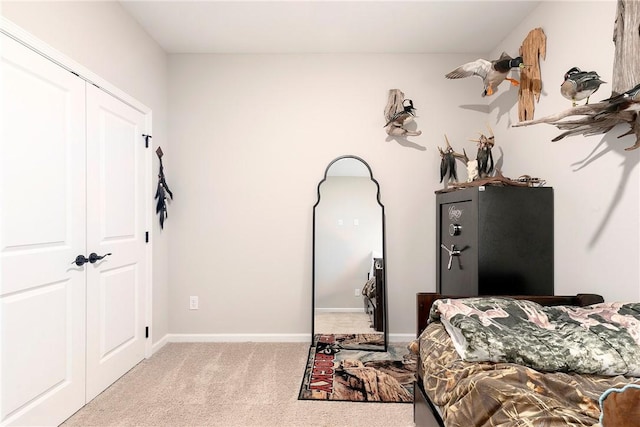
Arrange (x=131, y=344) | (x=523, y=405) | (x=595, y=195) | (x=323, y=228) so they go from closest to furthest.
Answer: (x=523, y=405)
(x=595, y=195)
(x=131, y=344)
(x=323, y=228)

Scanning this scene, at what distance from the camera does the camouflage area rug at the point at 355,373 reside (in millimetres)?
2342

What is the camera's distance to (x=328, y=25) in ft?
9.48

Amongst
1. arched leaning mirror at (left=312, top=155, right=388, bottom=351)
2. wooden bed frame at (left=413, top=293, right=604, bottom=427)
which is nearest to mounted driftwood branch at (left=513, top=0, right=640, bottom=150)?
wooden bed frame at (left=413, top=293, right=604, bottom=427)

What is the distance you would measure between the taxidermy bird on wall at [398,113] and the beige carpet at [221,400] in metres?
2.19

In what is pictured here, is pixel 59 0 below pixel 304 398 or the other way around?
the other way around

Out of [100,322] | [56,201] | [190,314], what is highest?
[56,201]

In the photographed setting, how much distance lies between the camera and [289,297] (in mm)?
3426

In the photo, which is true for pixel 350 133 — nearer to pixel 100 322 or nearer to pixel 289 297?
pixel 289 297

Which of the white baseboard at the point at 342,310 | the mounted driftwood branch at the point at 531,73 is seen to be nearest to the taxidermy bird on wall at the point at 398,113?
the mounted driftwood branch at the point at 531,73

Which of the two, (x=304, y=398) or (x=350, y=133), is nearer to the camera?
(x=304, y=398)

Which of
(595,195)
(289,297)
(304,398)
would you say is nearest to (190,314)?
(289,297)

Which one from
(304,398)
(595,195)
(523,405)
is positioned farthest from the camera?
(304,398)

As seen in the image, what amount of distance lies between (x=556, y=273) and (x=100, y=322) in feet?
10.1

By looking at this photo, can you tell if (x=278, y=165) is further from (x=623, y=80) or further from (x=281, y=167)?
(x=623, y=80)
